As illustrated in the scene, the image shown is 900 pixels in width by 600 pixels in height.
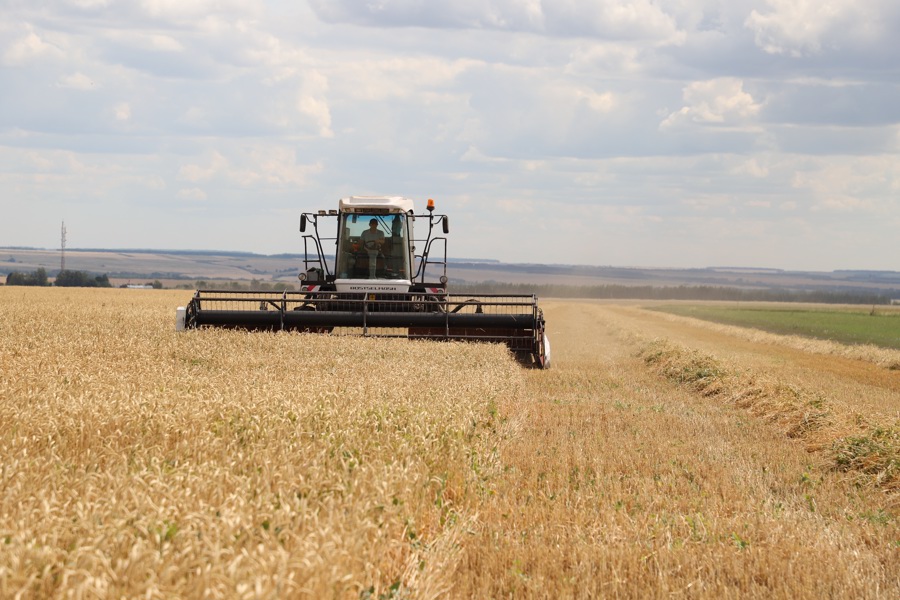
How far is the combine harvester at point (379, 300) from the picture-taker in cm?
1717

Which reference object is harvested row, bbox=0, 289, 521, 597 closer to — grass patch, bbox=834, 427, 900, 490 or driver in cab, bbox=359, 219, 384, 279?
grass patch, bbox=834, 427, 900, 490

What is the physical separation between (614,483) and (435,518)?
221 centimetres

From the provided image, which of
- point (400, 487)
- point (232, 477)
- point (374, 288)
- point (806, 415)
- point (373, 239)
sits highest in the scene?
point (373, 239)

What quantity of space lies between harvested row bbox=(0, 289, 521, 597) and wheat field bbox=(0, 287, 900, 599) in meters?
0.02

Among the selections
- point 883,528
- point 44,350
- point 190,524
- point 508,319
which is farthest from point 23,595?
point 508,319

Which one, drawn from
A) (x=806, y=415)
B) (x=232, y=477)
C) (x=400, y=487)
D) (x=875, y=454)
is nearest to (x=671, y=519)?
(x=400, y=487)

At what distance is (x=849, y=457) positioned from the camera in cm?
907

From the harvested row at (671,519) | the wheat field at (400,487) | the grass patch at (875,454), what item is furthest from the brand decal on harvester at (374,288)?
the grass patch at (875,454)

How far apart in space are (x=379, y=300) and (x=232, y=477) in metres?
12.5

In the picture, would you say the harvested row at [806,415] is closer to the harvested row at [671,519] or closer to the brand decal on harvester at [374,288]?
the harvested row at [671,519]

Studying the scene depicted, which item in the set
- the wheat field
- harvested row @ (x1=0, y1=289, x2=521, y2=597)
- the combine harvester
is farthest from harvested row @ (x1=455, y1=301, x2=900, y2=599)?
the combine harvester

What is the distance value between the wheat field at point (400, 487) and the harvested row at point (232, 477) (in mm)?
18

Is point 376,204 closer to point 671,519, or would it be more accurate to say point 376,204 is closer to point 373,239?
point 373,239

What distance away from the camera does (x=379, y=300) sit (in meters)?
17.4
